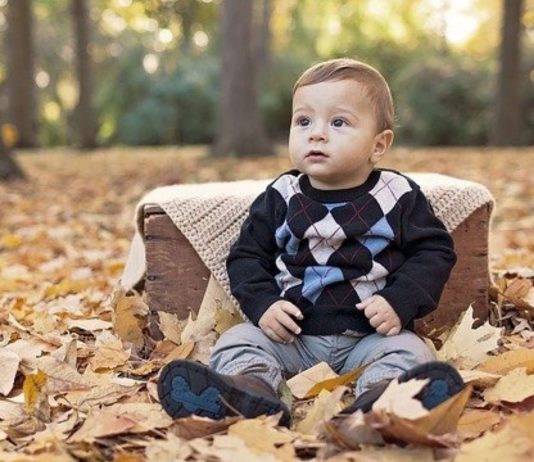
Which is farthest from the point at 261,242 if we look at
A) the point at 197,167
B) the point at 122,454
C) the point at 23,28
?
the point at 23,28

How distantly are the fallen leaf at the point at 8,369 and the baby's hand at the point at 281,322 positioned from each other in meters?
0.67

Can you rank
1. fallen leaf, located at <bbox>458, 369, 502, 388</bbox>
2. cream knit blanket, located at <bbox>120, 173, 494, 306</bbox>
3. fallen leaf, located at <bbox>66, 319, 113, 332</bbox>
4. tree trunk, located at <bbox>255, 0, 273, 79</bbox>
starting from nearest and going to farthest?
fallen leaf, located at <bbox>458, 369, 502, 388</bbox> → cream knit blanket, located at <bbox>120, 173, 494, 306</bbox> → fallen leaf, located at <bbox>66, 319, 113, 332</bbox> → tree trunk, located at <bbox>255, 0, 273, 79</bbox>

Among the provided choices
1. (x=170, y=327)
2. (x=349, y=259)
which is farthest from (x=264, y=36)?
(x=349, y=259)

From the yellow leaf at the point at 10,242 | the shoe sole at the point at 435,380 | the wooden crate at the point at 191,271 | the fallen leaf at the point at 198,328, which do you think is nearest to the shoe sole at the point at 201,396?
the shoe sole at the point at 435,380

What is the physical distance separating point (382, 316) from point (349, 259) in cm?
20

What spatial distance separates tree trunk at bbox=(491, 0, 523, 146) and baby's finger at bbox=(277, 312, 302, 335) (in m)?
Result: 11.9

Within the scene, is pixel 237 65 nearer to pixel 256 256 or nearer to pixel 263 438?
pixel 256 256

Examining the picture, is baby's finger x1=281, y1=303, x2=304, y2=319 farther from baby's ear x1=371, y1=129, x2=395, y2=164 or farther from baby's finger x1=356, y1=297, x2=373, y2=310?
baby's ear x1=371, y1=129, x2=395, y2=164

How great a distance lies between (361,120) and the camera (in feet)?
8.49

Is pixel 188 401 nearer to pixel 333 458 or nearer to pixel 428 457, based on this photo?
pixel 333 458

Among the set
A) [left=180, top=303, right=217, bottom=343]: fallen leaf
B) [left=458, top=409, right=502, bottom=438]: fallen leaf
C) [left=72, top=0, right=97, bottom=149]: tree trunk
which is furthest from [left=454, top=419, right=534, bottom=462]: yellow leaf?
[left=72, top=0, right=97, bottom=149]: tree trunk

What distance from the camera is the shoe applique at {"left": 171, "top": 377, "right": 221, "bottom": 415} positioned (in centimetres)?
211

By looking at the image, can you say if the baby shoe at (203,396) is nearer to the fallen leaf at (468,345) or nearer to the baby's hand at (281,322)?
the baby's hand at (281,322)

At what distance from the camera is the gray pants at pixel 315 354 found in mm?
2357
